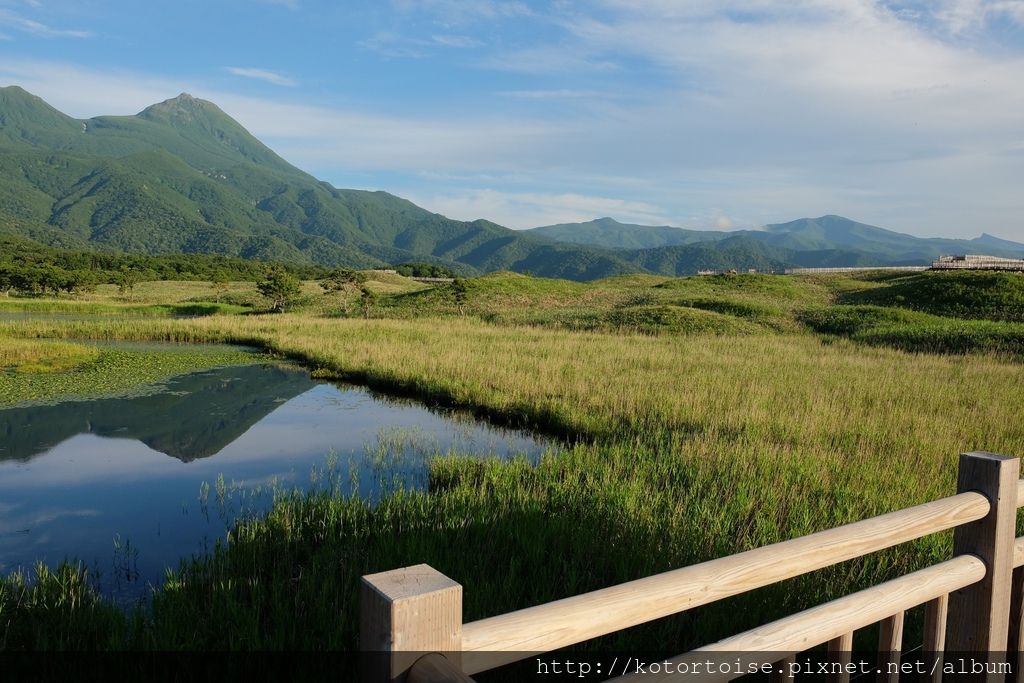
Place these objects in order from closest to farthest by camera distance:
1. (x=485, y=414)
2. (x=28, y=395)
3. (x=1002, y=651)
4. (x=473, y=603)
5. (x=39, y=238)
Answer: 1. (x=1002, y=651)
2. (x=473, y=603)
3. (x=485, y=414)
4. (x=28, y=395)
5. (x=39, y=238)

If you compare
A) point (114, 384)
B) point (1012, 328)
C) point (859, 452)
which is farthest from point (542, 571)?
point (1012, 328)

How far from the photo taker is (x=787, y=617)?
232 centimetres

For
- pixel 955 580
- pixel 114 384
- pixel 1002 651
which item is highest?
pixel 955 580

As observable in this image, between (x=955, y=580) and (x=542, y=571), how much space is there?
325 cm

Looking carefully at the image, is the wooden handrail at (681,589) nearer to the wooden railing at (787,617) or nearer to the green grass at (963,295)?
the wooden railing at (787,617)

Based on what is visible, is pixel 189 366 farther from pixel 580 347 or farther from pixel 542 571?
pixel 542 571

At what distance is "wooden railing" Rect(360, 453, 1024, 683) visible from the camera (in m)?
1.61

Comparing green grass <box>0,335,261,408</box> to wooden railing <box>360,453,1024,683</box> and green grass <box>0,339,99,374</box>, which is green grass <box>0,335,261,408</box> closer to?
green grass <box>0,339,99,374</box>

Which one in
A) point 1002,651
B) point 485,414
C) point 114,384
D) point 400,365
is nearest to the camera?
point 1002,651

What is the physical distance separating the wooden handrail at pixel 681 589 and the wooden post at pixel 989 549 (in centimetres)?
9

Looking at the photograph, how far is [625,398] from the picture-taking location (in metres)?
13.8

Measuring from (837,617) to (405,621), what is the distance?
67.8 inches

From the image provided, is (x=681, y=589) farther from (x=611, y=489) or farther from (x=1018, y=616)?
(x=611, y=489)

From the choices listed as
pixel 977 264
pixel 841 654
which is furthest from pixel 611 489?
pixel 977 264
